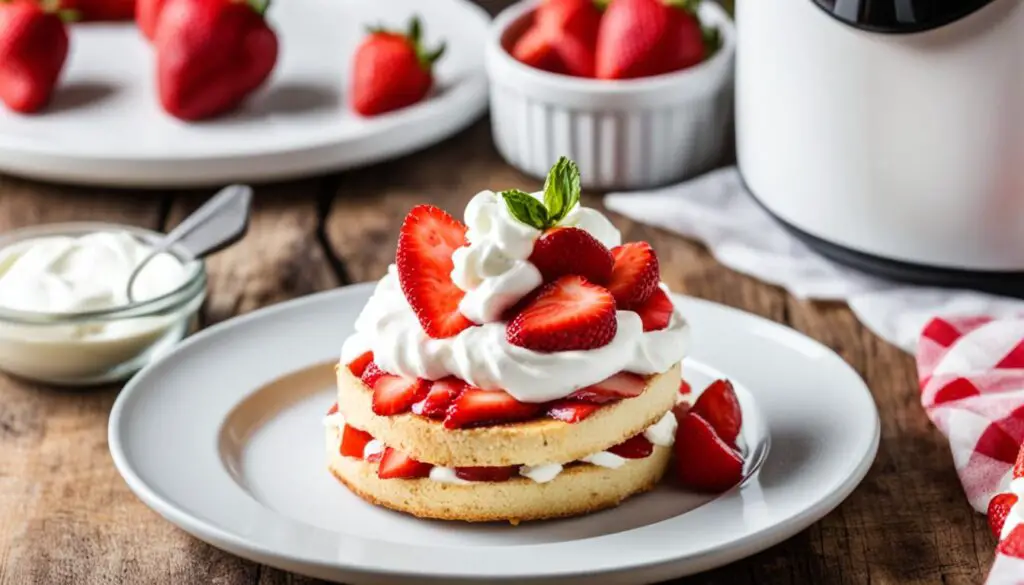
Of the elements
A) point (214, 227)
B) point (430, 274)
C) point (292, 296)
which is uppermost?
point (430, 274)

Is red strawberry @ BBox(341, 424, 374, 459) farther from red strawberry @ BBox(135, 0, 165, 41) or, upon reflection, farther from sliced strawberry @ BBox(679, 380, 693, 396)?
red strawberry @ BBox(135, 0, 165, 41)

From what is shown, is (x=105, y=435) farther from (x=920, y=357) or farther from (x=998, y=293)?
(x=998, y=293)

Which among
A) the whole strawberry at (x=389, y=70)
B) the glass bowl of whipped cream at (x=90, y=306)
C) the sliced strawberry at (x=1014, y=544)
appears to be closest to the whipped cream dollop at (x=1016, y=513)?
the sliced strawberry at (x=1014, y=544)

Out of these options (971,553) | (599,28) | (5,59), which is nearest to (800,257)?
(599,28)

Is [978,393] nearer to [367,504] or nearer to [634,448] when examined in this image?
[634,448]

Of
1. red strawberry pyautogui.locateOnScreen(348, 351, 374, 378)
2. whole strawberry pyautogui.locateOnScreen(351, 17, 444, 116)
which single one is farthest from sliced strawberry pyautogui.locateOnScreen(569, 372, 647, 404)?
whole strawberry pyautogui.locateOnScreen(351, 17, 444, 116)

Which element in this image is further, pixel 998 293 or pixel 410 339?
pixel 998 293

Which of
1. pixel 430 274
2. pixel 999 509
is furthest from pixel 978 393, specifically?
pixel 430 274
